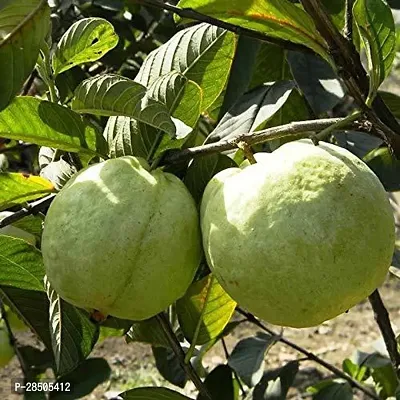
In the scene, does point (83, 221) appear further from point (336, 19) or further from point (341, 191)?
point (336, 19)

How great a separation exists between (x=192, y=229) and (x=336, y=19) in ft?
1.92

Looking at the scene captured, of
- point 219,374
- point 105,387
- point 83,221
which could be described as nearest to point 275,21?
point 83,221

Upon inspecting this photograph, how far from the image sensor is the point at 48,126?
92 centimetres

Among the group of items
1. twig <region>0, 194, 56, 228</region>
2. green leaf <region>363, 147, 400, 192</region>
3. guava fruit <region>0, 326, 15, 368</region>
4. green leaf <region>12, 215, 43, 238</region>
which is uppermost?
twig <region>0, 194, 56, 228</region>

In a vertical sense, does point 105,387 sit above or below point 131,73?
below

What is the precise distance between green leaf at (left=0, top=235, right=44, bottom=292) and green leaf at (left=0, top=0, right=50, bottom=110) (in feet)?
1.31

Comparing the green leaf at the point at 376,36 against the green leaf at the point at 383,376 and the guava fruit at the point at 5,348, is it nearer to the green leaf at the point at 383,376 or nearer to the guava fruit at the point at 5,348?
the green leaf at the point at 383,376

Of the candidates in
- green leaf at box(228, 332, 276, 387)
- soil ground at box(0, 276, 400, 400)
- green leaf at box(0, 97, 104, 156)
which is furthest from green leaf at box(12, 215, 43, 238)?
soil ground at box(0, 276, 400, 400)

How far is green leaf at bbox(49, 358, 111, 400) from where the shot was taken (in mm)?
1973

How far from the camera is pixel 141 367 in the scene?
3818 millimetres

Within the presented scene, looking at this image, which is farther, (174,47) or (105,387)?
(105,387)

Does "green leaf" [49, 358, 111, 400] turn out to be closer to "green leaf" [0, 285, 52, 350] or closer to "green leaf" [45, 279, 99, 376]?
"green leaf" [0, 285, 52, 350]

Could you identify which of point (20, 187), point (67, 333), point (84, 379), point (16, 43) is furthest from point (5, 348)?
point (16, 43)

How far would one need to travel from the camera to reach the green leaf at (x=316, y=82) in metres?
1.27
